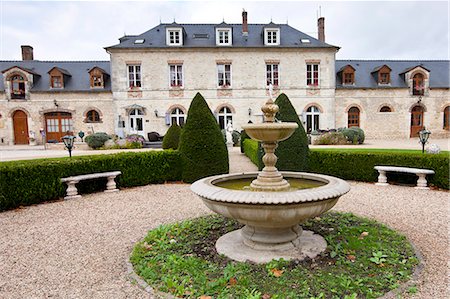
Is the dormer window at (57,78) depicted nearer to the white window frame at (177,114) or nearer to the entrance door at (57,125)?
the entrance door at (57,125)

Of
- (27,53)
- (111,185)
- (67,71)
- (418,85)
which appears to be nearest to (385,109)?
(418,85)

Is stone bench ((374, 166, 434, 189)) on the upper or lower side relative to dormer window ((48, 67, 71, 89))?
lower

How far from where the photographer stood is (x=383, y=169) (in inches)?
315

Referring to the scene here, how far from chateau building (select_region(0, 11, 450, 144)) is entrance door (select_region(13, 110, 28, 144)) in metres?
0.06

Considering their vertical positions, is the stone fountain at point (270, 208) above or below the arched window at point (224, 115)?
below

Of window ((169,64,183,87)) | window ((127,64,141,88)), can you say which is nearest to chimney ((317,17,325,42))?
window ((169,64,183,87))

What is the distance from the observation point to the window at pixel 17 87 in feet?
72.5

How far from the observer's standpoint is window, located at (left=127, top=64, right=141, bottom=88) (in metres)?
21.3

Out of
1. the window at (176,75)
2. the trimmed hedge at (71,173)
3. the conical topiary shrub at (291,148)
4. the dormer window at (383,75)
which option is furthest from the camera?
the dormer window at (383,75)

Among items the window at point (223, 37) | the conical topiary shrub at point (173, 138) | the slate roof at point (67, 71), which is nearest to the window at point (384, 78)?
the window at point (223, 37)

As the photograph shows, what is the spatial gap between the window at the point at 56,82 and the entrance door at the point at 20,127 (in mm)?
3131

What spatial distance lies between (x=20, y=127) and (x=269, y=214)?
2511 centimetres

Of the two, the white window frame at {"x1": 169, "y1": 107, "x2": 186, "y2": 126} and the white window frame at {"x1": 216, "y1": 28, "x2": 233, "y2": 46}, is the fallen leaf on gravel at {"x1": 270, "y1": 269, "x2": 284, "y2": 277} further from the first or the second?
the white window frame at {"x1": 216, "y1": 28, "x2": 233, "y2": 46}

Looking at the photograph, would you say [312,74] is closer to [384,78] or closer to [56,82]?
[384,78]
